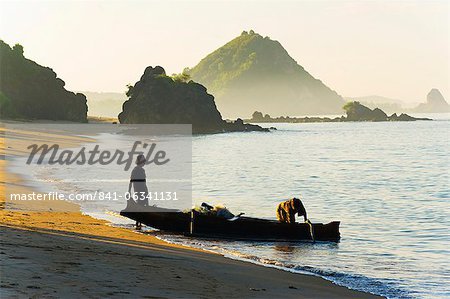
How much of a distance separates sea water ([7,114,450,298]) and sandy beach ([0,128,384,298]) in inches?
73.9

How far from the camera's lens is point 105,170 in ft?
156

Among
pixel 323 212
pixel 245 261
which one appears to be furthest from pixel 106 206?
pixel 245 261

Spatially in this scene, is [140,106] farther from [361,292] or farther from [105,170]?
[361,292]

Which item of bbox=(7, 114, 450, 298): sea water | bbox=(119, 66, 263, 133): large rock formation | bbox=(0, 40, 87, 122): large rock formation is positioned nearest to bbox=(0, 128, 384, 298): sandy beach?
bbox=(7, 114, 450, 298): sea water

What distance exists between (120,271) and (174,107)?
463ft

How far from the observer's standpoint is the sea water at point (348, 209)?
54.5 feet

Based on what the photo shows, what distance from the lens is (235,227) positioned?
2088 centimetres

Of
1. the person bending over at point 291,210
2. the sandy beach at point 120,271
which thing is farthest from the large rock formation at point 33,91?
the sandy beach at point 120,271

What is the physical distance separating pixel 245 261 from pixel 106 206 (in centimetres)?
1201

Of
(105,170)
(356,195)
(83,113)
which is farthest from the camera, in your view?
(83,113)

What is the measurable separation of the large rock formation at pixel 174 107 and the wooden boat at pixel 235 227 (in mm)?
125516

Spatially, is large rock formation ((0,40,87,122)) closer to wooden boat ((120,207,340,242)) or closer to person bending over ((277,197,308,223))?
wooden boat ((120,207,340,242))

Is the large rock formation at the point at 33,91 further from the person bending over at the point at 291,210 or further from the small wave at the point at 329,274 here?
the small wave at the point at 329,274

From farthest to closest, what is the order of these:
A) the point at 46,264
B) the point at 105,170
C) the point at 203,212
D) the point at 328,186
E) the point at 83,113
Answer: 1. the point at 83,113
2. the point at 105,170
3. the point at 328,186
4. the point at 203,212
5. the point at 46,264
